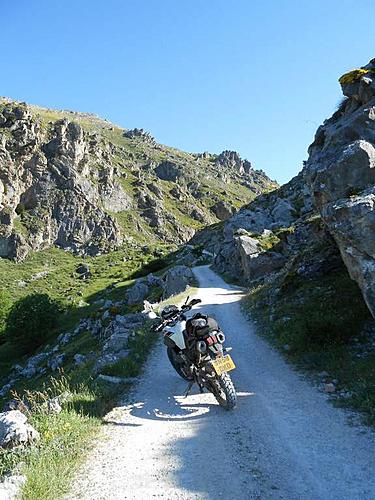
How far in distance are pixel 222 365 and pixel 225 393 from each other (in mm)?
638

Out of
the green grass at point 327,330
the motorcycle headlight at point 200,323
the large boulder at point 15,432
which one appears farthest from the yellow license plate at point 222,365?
the large boulder at point 15,432

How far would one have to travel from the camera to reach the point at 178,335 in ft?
31.9

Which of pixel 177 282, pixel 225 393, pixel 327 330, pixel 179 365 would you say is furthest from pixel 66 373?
pixel 225 393

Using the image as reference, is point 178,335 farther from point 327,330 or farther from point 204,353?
point 327,330

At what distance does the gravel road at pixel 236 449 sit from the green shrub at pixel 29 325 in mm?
54491

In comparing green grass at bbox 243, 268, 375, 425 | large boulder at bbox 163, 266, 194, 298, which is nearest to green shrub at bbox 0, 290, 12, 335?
large boulder at bbox 163, 266, 194, 298

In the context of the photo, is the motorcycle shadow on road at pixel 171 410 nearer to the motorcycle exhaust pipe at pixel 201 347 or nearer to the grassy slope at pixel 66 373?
the grassy slope at pixel 66 373

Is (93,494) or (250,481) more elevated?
(93,494)

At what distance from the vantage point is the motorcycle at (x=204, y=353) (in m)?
9.03

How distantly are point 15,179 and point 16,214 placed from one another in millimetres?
12143

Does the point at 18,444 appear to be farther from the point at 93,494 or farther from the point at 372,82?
the point at 372,82

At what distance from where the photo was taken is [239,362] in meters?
13.4

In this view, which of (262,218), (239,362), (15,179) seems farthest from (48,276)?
(239,362)

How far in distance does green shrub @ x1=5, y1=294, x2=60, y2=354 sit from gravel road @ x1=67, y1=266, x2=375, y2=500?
179ft
